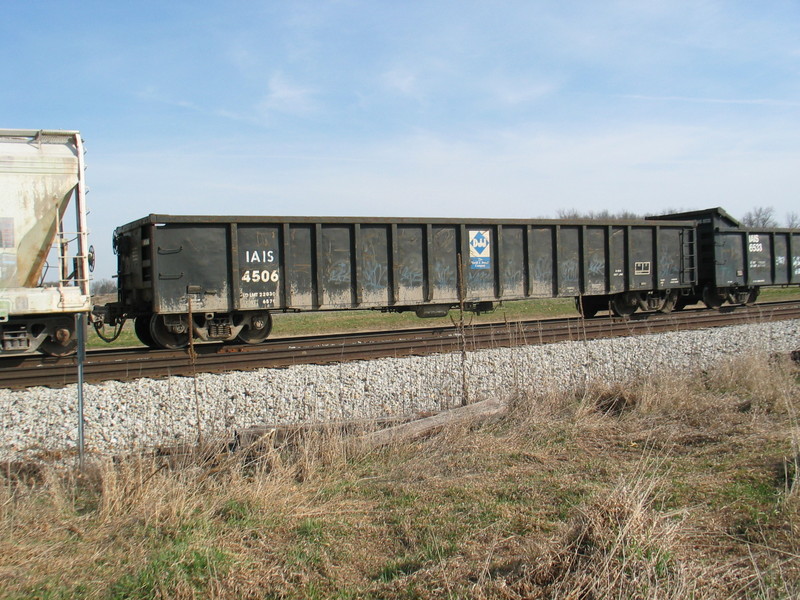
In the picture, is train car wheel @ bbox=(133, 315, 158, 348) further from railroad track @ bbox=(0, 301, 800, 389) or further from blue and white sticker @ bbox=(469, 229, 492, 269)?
blue and white sticker @ bbox=(469, 229, 492, 269)

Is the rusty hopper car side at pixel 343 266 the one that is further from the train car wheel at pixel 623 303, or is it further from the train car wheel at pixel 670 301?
the train car wheel at pixel 670 301

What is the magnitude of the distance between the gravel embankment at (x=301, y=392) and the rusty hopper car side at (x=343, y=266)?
57.2 inches

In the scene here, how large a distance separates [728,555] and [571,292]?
468 inches

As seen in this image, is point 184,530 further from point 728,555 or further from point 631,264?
point 631,264

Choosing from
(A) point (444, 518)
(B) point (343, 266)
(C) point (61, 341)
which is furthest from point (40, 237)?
(A) point (444, 518)

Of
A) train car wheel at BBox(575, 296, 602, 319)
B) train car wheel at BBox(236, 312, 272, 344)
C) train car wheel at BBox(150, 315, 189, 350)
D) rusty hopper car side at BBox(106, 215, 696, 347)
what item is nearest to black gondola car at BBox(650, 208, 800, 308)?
rusty hopper car side at BBox(106, 215, 696, 347)

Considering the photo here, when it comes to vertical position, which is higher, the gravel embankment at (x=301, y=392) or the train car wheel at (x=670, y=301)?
the train car wheel at (x=670, y=301)

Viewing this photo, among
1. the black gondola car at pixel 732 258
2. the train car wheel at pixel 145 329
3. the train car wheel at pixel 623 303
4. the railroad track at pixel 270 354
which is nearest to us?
the railroad track at pixel 270 354

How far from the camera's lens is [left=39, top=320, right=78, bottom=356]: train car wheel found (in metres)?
9.41

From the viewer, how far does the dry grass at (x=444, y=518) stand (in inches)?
141

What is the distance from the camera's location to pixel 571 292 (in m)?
15.4

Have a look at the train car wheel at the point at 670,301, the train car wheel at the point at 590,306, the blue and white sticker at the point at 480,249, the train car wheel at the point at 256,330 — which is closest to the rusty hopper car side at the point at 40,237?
the train car wheel at the point at 256,330

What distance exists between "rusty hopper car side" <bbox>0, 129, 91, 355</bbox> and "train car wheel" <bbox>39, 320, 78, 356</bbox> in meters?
0.01

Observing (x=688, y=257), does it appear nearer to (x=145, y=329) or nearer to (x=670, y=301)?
(x=670, y=301)
